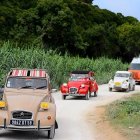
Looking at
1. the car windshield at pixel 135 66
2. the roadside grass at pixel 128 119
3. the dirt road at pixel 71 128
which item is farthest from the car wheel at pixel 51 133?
the car windshield at pixel 135 66

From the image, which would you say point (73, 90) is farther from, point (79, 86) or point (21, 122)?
→ point (21, 122)

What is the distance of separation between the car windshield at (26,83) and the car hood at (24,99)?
17.4 inches

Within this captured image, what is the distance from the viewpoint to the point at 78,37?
2456 inches

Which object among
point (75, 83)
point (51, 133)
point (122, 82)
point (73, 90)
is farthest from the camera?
point (122, 82)

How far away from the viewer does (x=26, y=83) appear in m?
15.1

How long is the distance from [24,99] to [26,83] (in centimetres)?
157

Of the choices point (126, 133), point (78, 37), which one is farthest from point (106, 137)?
point (78, 37)

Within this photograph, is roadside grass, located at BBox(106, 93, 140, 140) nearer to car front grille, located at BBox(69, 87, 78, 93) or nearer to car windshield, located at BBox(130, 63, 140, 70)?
car front grille, located at BBox(69, 87, 78, 93)

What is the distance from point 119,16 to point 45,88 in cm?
8241

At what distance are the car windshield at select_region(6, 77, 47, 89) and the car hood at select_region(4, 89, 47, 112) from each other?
17.4 inches

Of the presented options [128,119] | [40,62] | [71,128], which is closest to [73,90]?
[40,62]

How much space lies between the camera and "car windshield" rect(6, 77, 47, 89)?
49.2ft

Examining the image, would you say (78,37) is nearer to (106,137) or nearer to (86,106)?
(86,106)

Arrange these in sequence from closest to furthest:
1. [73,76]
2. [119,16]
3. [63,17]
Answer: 1. [73,76]
2. [63,17]
3. [119,16]
